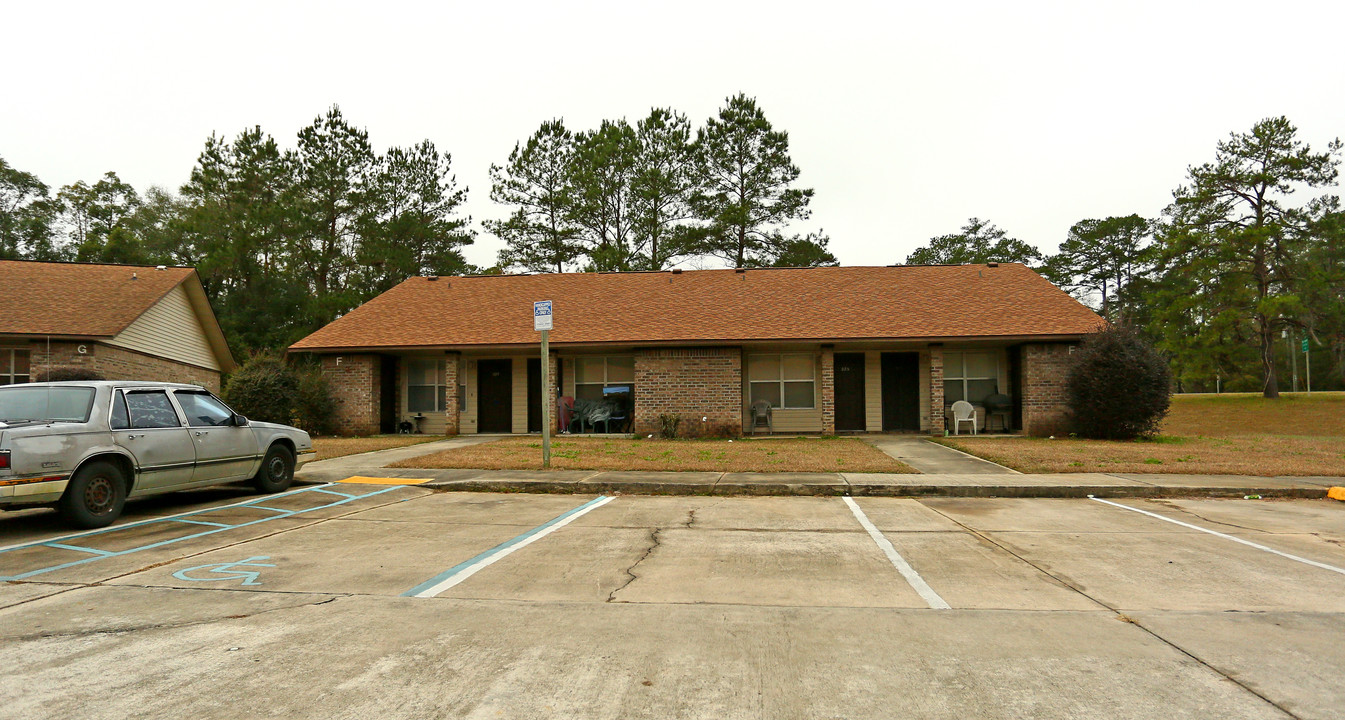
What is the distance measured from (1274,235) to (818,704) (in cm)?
4801

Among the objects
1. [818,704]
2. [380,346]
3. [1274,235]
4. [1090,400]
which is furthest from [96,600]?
[1274,235]

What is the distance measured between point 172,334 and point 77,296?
111 inches

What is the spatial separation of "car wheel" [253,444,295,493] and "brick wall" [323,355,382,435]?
10.6 metres

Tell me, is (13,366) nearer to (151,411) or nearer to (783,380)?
(151,411)

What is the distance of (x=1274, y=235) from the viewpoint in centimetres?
3888

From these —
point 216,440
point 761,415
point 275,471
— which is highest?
point 216,440

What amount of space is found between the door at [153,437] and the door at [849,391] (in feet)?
51.9

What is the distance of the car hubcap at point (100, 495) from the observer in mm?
7387

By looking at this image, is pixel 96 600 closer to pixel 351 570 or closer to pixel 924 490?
pixel 351 570

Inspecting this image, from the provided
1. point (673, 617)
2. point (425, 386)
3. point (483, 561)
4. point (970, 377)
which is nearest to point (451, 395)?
point (425, 386)

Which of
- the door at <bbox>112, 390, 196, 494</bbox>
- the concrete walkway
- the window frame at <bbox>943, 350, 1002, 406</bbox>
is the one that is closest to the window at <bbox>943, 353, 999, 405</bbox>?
the window frame at <bbox>943, 350, 1002, 406</bbox>

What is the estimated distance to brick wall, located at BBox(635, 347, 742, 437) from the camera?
1922 cm

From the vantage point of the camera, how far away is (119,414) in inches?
310

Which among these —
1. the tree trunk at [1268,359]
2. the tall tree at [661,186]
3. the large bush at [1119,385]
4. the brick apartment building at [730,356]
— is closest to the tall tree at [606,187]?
the tall tree at [661,186]
